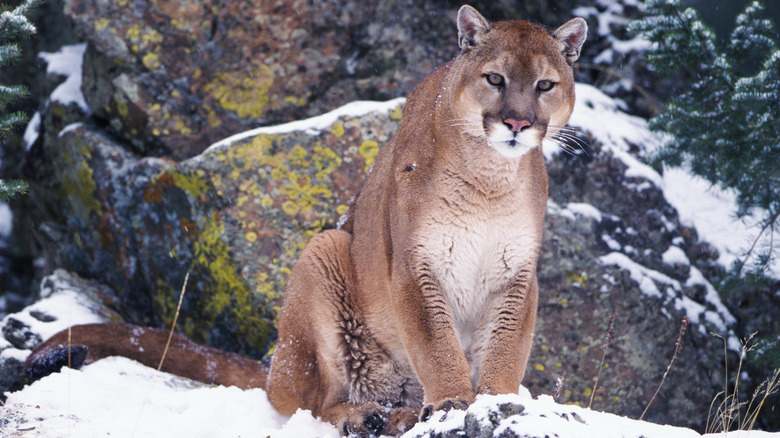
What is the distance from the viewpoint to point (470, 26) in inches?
158

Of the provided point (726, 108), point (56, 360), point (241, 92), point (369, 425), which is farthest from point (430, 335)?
point (241, 92)

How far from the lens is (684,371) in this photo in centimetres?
595

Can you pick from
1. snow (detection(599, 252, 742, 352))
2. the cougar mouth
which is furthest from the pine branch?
snow (detection(599, 252, 742, 352))

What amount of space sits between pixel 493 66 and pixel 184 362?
2.89 metres

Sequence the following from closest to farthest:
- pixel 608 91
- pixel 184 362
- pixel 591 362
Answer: pixel 184 362
pixel 591 362
pixel 608 91

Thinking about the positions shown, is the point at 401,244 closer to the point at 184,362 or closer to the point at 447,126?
the point at 447,126

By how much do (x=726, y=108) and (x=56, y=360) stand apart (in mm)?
5168

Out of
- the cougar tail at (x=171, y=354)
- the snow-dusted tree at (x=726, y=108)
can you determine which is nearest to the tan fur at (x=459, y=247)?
the cougar tail at (x=171, y=354)

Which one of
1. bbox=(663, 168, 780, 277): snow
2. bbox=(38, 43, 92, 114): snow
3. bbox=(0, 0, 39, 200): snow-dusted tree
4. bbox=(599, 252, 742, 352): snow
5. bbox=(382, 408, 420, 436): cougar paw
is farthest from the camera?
bbox=(38, 43, 92, 114): snow

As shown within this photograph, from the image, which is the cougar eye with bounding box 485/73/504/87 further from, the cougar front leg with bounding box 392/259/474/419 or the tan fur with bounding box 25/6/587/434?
the cougar front leg with bounding box 392/259/474/419

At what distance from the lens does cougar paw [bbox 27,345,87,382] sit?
4.19 metres

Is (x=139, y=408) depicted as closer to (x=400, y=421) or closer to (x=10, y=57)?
(x=400, y=421)

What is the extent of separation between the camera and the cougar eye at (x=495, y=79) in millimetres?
3762

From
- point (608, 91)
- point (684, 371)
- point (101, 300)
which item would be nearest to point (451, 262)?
point (684, 371)
